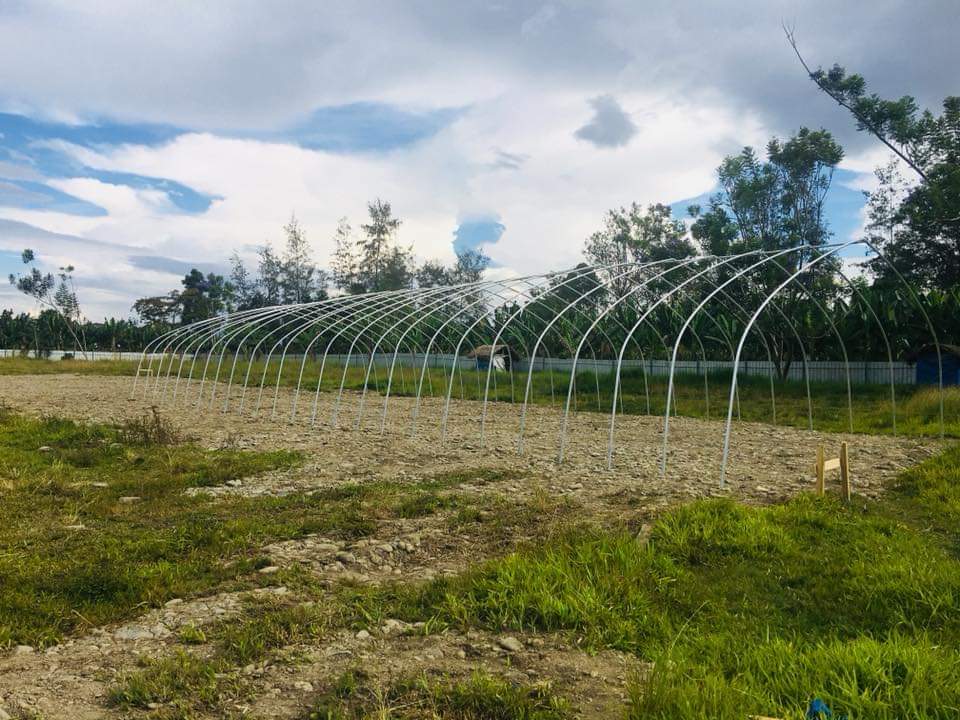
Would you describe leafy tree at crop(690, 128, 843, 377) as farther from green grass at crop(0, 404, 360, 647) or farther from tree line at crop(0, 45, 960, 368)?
green grass at crop(0, 404, 360, 647)

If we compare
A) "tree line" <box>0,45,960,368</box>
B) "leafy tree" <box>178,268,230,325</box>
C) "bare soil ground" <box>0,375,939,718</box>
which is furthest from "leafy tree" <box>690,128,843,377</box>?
"leafy tree" <box>178,268,230,325</box>

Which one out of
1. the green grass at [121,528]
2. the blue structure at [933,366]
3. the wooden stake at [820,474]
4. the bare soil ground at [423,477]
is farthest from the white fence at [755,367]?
the wooden stake at [820,474]

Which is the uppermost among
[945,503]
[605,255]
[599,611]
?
[605,255]

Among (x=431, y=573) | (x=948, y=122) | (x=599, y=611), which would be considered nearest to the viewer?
(x=599, y=611)

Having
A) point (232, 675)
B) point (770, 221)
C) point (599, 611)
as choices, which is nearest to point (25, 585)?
point (232, 675)

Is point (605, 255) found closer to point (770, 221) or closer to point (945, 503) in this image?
point (770, 221)

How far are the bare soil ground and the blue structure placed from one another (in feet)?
28.7

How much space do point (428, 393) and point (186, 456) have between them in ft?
51.6

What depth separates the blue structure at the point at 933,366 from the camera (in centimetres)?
1992

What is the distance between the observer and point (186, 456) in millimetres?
11242

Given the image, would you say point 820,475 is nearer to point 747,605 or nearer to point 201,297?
point 747,605

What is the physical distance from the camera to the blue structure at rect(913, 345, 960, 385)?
1992 cm

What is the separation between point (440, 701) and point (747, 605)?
257cm

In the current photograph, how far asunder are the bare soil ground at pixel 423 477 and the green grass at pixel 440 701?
0.14 m
